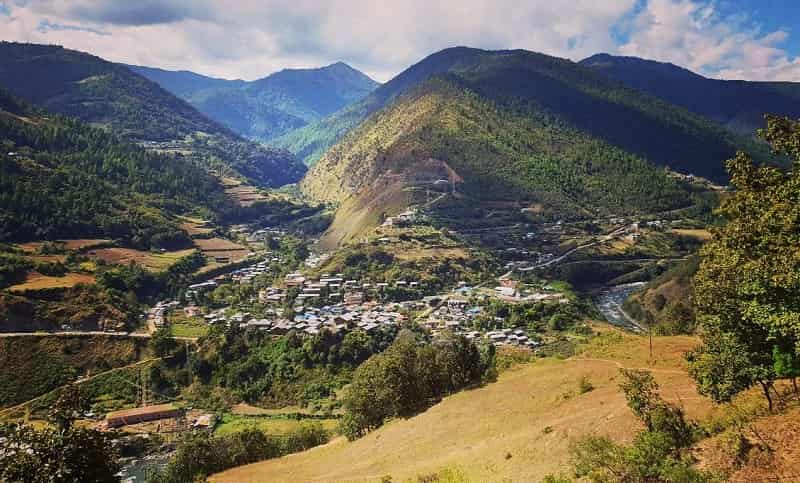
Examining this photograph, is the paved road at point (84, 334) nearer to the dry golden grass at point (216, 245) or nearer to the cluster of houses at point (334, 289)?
the cluster of houses at point (334, 289)

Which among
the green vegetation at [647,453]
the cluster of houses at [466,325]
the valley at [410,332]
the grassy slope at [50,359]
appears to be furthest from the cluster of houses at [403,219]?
the green vegetation at [647,453]

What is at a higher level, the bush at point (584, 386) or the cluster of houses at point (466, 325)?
the bush at point (584, 386)

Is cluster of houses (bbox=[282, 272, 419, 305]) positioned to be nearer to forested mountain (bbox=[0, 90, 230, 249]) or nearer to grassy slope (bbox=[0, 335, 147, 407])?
grassy slope (bbox=[0, 335, 147, 407])

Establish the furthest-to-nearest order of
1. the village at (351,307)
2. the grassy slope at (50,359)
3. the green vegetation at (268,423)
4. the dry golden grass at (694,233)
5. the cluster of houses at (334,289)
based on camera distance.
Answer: the dry golden grass at (694,233) < the cluster of houses at (334,289) < the village at (351,307) < the grassy slope at (50,359) < the green vegetation at (268,423)

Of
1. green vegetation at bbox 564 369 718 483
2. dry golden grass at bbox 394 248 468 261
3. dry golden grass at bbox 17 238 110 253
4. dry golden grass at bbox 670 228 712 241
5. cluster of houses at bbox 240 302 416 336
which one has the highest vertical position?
green vegetation at bbox 564 369 718 483

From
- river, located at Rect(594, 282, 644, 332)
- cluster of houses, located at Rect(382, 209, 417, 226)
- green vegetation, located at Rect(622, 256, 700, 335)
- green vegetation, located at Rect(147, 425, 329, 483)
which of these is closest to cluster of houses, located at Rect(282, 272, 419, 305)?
cluster of houses, located at Rect(382, 209, 417, 226)

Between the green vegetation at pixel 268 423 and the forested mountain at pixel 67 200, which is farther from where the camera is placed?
the forested mountain at pixel 67 200

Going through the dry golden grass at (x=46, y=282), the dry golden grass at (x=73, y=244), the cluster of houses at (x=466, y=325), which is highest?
the dry golden grass at (x=73, y=244)
